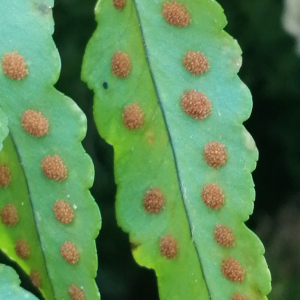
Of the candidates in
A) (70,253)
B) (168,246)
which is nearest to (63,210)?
(70,253)

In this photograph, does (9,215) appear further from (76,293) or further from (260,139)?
(260,139)

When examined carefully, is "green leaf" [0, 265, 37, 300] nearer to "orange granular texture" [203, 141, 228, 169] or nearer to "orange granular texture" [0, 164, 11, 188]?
"orange granular texture" [0, 164, 11, 188]

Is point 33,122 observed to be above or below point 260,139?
above

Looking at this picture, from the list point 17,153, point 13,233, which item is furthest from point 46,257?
point 17,153

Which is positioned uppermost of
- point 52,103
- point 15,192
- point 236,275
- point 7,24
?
point 7,24

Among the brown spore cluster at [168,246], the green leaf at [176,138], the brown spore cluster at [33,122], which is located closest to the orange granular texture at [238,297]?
the green leaf at [176,138]

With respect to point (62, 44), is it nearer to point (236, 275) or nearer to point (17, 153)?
point (17, 153)

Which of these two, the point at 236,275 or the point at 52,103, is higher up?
the point at 52,103
